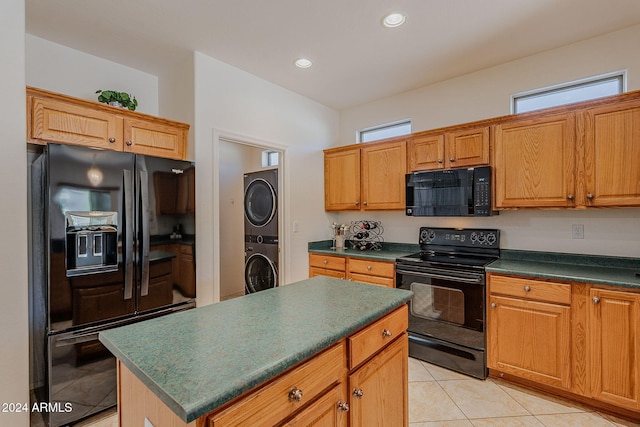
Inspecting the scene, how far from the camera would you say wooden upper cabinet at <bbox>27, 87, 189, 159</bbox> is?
1.89 m

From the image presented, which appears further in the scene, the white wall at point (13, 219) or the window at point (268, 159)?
the window at point (268, 159)

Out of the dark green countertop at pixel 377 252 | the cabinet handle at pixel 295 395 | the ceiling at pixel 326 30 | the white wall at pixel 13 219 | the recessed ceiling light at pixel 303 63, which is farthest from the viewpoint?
the dark green countertop at pixel 377 252

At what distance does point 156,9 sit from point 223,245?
3253 millimetres

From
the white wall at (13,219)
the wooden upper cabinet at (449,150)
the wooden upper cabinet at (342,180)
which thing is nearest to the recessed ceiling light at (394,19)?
the wooden upper cabinet at (449,150)

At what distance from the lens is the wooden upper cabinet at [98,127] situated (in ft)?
6.22

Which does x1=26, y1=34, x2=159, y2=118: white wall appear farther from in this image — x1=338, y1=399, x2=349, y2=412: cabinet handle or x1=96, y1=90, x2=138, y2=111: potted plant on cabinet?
x1=338, y1=399, x2=349, y2=412: cabinet handle

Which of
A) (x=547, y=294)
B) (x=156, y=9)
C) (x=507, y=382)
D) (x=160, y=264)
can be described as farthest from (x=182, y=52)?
(x=507, y=382)

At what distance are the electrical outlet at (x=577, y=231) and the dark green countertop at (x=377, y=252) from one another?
1.34m

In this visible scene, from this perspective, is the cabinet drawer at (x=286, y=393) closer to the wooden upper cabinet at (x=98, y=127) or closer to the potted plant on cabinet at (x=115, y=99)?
the wooden upper cabinet at (x=98, y=127)

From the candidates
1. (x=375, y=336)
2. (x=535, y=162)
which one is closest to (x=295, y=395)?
(x=375, y=336)

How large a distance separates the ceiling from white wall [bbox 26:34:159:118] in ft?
0.26

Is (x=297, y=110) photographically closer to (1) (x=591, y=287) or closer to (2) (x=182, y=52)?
(2) (x=182, y=52)

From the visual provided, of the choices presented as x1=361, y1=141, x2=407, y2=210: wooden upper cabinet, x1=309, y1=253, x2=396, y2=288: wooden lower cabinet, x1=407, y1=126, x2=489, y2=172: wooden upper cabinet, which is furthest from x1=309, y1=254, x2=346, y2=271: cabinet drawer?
x1=407, y1=126, x2=489, y2=172: wooden upper cabinet

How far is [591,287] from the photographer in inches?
77.5
